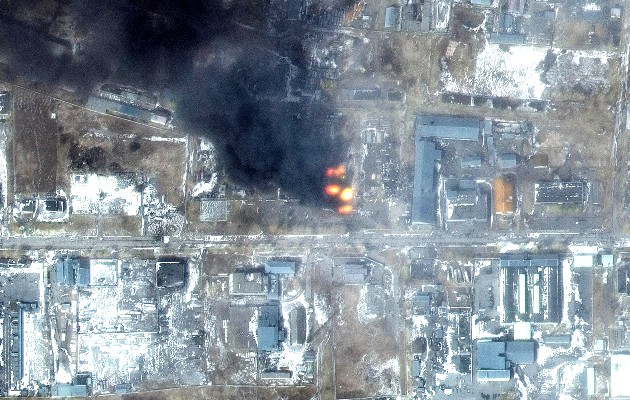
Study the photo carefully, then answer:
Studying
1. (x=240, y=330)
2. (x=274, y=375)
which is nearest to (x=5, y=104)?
(x=240, y=330)

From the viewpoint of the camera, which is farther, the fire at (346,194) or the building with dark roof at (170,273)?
the fire at (346,194)

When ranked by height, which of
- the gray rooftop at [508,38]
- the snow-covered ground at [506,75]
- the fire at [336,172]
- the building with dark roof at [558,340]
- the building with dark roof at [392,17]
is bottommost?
the building with dark roof at [558,340]

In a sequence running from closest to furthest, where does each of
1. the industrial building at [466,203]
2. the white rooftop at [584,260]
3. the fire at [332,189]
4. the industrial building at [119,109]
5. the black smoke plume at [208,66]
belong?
the black smoke plume at [208,66] < the industrial building at [119,109] < the fire at [332,189] < the industrial building at [466,203] < the white rooftop at [584,260]

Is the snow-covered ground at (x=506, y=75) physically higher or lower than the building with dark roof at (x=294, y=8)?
lower

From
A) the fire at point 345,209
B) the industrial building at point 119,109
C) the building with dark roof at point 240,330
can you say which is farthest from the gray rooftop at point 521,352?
the industrial building at point 119,109

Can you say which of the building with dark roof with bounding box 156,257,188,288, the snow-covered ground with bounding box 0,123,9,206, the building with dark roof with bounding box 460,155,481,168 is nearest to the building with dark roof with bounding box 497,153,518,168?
the building with dark roof with bounding box 460,155,481,168

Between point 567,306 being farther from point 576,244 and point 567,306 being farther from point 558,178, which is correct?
point 558,178

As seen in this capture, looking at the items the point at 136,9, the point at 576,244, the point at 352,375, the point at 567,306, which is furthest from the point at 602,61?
the point at 136,9

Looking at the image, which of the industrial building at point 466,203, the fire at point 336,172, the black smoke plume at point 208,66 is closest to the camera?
the black smoke plume at point 208,66

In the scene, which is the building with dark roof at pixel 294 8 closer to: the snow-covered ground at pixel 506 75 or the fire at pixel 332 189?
the snow-covered ground at pixel 506 75
